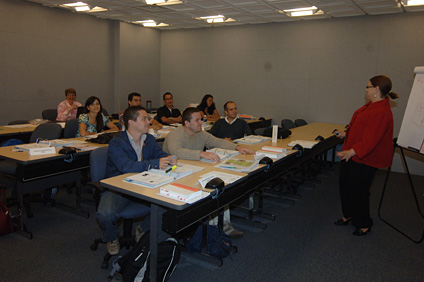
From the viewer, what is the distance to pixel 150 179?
2.55 metres

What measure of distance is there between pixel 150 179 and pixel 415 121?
3.15m

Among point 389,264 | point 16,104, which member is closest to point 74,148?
point 389,264

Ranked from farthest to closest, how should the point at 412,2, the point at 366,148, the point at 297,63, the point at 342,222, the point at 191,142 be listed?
the point at 297,63 < the point at 412,2 < the point at 342,222 < the point at 191,142 < the point at 366,148

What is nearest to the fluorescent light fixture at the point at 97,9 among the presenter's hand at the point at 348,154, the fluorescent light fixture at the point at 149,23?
the fluorescent light fixture at the point at 149,23

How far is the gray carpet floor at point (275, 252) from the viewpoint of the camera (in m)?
2.83

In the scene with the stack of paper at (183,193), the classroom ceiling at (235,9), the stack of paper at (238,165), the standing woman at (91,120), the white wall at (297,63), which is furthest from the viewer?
the white wall at (297,63)

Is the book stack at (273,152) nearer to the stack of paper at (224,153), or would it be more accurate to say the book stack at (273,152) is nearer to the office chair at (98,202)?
the stack of paper at (224,153)

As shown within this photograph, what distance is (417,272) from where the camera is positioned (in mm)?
2996

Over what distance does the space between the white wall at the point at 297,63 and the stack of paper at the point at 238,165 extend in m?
4.73

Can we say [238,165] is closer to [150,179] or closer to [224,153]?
[224,153]

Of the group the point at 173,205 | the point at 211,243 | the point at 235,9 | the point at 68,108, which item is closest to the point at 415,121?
the point at 211,243

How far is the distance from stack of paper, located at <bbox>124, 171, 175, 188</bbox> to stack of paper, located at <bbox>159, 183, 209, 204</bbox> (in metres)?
0.14

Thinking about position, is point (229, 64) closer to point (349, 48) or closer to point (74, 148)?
point (349, 48)

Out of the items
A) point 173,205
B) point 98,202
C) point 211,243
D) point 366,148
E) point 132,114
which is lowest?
point 211,243
